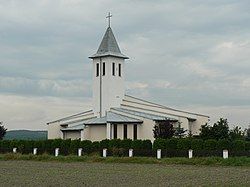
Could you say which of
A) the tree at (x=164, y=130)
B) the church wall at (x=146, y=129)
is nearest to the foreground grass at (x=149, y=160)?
the tree at (x=164, y=130)

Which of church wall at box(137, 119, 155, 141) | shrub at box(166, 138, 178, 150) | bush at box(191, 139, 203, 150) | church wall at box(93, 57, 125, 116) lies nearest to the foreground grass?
bush at box(191, 139, 203, 150)

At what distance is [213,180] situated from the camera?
23062 mm

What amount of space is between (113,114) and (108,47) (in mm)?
8134

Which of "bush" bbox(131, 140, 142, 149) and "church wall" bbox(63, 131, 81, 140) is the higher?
"church wall" bbox(63, 131, 81, 140)

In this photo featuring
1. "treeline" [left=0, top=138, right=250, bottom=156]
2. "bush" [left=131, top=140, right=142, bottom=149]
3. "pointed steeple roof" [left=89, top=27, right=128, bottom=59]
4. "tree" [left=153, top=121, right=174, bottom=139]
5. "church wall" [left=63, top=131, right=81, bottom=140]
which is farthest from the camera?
"pointed steeple roof" [left=89, top=27, right=128, bottom=59]

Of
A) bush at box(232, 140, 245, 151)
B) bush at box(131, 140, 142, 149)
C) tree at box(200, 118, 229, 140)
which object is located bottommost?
bush at box(232, 140, 245, 151)

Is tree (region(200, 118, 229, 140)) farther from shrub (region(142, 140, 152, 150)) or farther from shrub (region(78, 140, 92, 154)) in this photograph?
shrub (region(78, 140, 92, 154))

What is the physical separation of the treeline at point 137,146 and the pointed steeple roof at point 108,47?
1543cm

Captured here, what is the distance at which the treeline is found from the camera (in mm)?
41750

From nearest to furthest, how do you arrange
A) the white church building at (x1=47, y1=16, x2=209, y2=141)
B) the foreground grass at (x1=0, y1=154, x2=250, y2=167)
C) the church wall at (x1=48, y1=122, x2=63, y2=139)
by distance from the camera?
1. the foreground grass at (x1=0, y1=154, x2=250, y2=167)
2. the white church building at (x1=47, y1=16, x2=209, y2=141)
3. the church wall at (x1=48, y1=122, x2=63, y2=139)

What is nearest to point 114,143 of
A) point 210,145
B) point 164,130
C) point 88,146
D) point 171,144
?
point 88,146

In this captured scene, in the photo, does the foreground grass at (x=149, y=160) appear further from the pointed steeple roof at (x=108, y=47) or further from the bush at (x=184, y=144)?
the pointed steeple roof at (x=108, y=47)

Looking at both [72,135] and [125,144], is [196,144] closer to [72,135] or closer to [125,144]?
[125,144]

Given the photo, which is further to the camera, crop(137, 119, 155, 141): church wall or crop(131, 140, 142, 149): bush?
crop(137, 119, 155, 141): church wall
